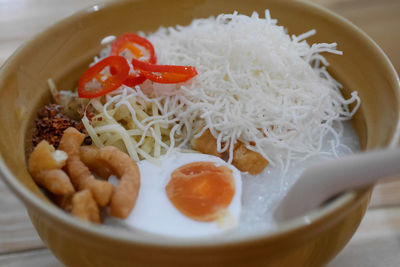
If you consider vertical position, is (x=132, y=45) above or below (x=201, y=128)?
above

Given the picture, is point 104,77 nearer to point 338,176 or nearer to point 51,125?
point 51,125

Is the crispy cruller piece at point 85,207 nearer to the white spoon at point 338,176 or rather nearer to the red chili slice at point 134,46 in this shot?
the white spoon at point 338,176

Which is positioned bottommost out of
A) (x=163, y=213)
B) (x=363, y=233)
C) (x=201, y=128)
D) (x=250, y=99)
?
(x=363, y=233)

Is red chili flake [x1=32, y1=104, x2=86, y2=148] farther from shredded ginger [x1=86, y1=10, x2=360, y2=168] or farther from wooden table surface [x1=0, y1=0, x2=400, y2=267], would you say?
wooden table surface [x1=0, y1=0, x2=400, y2=267]

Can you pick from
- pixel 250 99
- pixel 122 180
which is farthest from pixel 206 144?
pixel 122 180

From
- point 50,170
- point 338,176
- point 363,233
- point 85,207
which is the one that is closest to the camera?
point 338,176

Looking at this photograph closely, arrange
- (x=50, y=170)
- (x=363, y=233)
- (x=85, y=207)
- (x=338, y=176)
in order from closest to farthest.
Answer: (x=338, y=176), (x=85, y=207), (x=50, y=170), (x=363, y=233)
